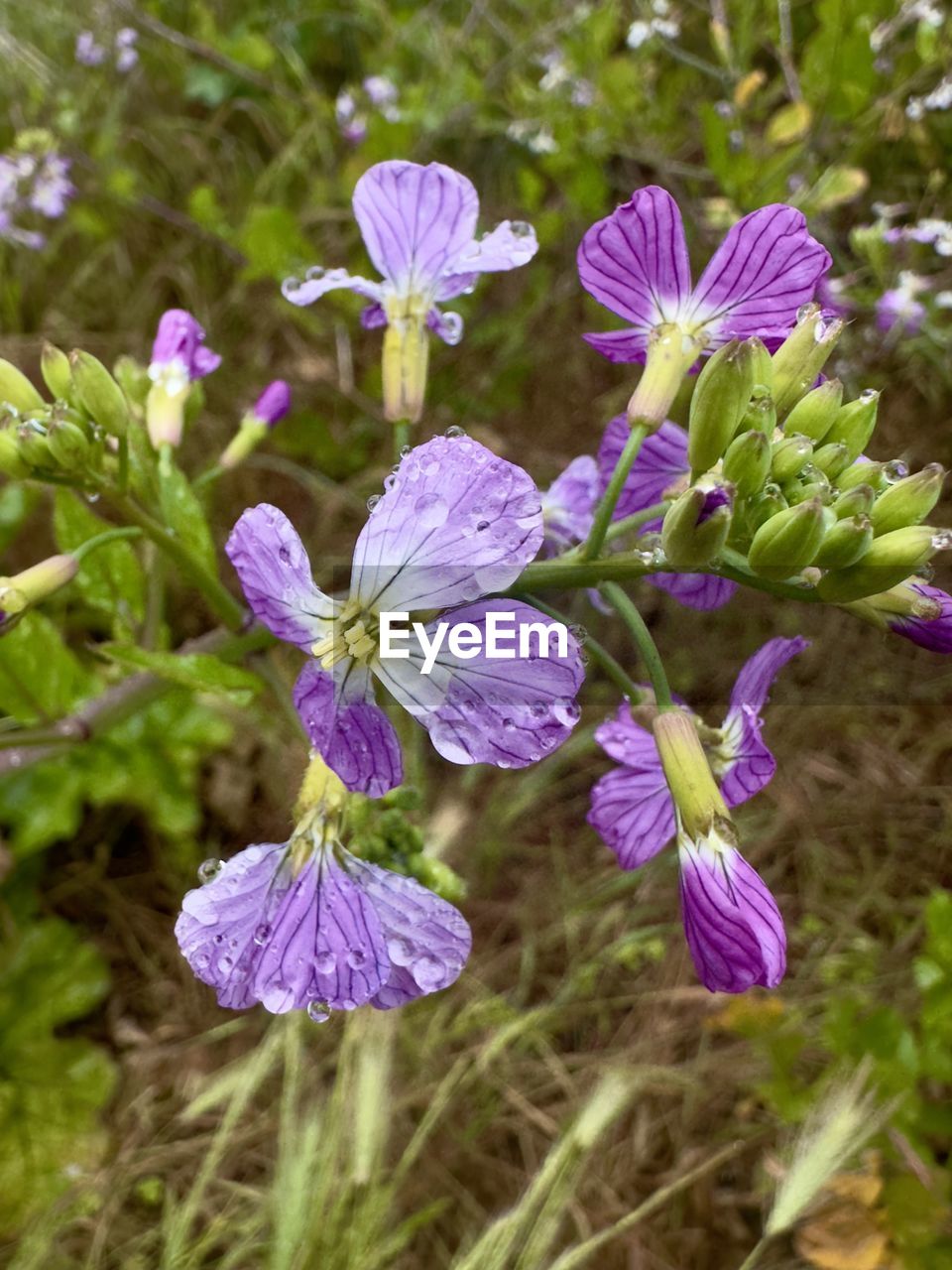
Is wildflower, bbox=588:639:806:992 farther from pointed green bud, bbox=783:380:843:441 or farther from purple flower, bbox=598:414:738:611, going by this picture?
pointed green bud, bbox=783:380:843:441

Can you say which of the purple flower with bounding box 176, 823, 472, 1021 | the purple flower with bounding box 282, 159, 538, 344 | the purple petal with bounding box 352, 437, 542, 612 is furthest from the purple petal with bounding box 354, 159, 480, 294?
the purple flower with bounding box 176, 823, 472, 1021

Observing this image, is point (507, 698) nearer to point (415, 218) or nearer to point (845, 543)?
point (845, 543)

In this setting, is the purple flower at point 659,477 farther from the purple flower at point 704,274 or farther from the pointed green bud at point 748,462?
the pointed green bud at point 748,462

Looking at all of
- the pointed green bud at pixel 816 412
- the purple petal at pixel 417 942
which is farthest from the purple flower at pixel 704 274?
the purple petal at pixel 417 942

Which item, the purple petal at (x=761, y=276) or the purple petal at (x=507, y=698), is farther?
the purple petal at (x=761, y=276)

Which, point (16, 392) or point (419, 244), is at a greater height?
point (419, 244)

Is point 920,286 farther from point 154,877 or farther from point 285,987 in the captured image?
point 154,877

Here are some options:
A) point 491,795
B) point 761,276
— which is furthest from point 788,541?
point 491,795
